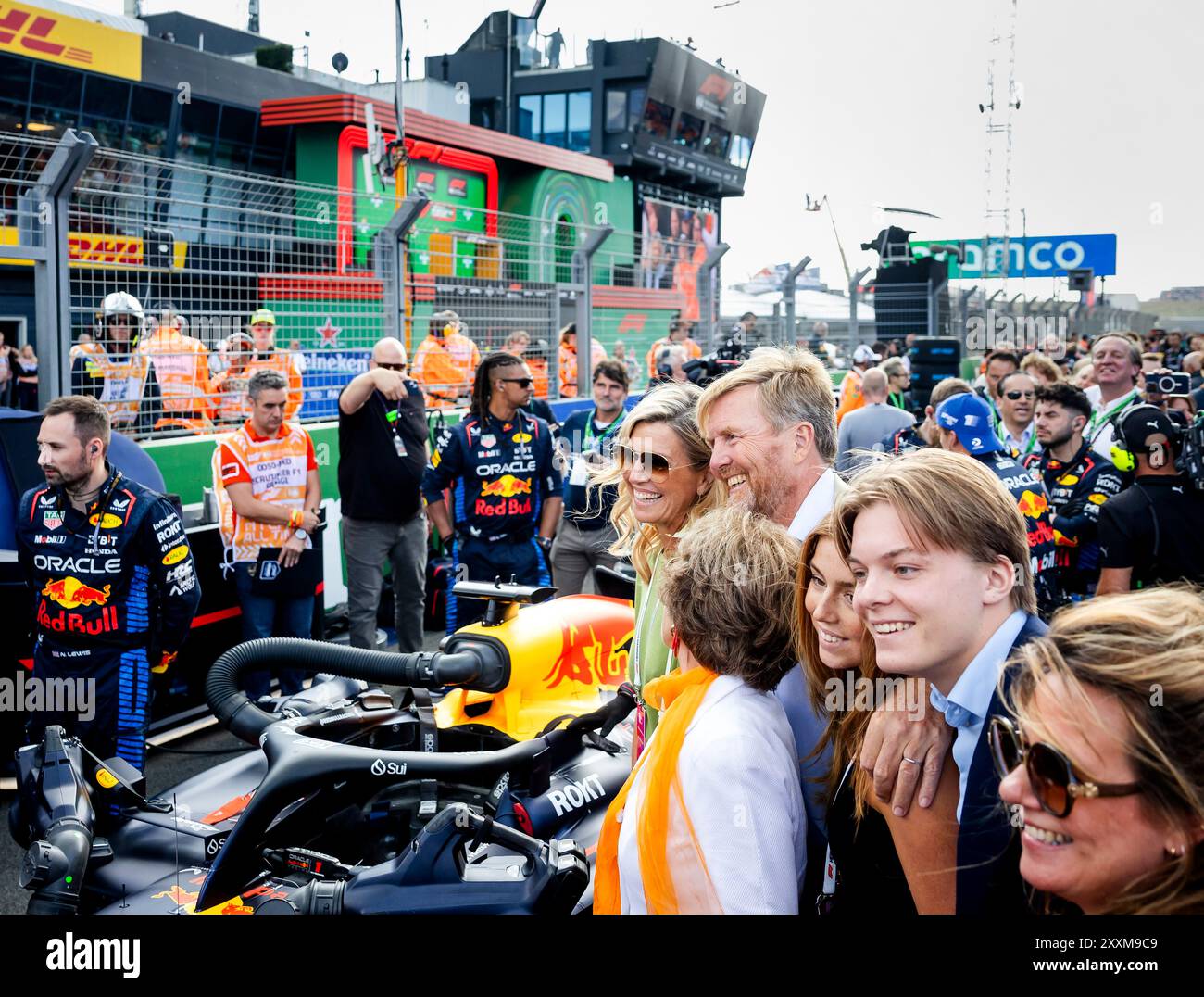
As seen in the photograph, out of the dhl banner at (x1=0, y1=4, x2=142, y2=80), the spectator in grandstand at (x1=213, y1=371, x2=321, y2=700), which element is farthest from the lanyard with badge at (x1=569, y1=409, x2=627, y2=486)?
the dhl banner at (x1=0, y1=4, x2=142, y2=80)

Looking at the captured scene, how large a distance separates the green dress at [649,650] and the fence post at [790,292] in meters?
10.7

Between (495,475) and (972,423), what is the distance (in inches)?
102

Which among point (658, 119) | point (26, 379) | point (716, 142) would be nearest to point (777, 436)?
point (26, 379)

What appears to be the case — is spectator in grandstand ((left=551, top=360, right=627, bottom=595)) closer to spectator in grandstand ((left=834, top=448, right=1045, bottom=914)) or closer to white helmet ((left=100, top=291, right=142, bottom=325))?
white helmet ((left=100, top=291, right=142, bottom=325))

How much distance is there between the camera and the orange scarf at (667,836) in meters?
1.77

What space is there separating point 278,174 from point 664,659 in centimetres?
2263

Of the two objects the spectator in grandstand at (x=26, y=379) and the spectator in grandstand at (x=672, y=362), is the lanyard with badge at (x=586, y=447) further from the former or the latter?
the spectator in grandstand at (x=26, y=379)

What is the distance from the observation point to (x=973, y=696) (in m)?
1.66

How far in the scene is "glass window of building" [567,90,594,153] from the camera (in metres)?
34.5

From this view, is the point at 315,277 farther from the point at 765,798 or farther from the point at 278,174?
the point at 278,174

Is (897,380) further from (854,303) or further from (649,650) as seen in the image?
(649,650)

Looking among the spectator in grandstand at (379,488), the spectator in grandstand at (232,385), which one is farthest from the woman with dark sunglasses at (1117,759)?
the spectator in grandstand at (232,385)
